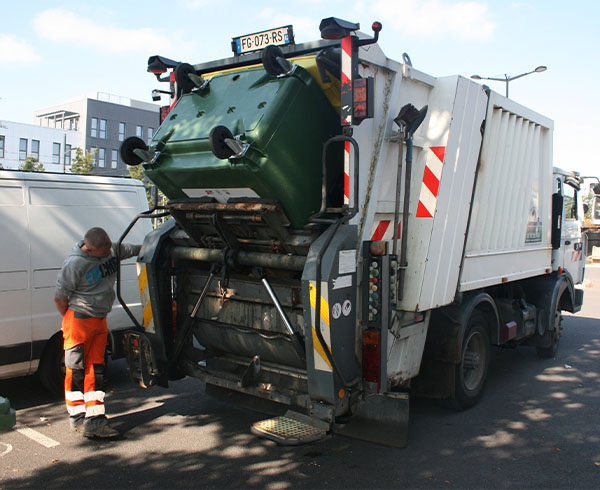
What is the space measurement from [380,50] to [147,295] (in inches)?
109

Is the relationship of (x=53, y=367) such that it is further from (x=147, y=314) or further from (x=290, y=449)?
(x=290, y=449)

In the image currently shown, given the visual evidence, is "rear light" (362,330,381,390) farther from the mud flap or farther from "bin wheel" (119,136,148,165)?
"bin wheel" (119,136,148,165)

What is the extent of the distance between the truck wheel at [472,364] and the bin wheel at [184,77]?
125 inches

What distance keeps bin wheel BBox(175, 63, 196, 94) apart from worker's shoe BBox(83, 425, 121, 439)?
2812 mm

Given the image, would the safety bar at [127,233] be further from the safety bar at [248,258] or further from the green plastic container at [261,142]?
the green plastic container at [261,142]

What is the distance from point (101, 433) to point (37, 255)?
6.11 ft

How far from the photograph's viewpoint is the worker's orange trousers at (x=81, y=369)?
4.65m

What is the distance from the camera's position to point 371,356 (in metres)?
3.90

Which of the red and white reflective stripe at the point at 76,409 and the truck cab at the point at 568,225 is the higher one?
the truck cab at the point at 568,225

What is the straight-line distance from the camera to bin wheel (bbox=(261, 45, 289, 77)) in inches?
151

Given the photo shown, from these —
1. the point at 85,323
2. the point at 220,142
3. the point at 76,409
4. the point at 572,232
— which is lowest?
the point at 76,409

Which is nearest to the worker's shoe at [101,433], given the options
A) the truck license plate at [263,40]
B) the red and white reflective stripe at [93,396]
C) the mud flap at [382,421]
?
the red and white reflective stripe at [93,396]

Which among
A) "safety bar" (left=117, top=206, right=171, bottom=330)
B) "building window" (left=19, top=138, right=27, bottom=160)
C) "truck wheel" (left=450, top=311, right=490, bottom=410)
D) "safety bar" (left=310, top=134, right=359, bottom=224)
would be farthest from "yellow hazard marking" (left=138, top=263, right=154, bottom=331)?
"building window" (left=19, top=138, right=27, bottom=160)

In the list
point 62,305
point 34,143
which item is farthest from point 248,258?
point 34,143
